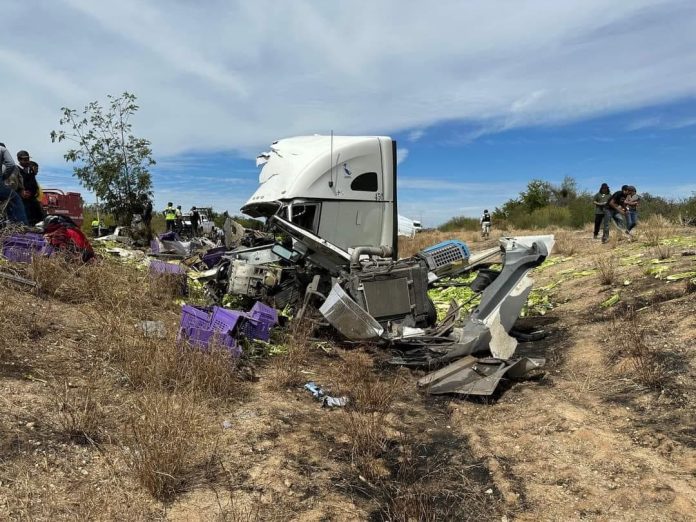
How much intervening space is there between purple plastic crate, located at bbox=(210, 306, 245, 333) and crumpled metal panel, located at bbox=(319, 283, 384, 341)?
955 millimetres

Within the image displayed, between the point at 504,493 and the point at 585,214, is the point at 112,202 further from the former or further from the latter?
the point at 585,214

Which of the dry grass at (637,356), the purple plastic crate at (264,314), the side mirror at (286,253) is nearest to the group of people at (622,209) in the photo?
the dry grass at (637,356)

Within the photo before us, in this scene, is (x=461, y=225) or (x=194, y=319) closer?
(x=194, y=319)

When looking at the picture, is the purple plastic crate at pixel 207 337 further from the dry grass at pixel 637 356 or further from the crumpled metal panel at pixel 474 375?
the dry grass at pixel 637 356

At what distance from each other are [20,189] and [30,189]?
1.80 ft

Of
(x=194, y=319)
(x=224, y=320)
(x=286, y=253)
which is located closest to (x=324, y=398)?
(x=224, y=320)

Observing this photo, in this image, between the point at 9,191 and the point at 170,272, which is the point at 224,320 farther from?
the point at 9,191

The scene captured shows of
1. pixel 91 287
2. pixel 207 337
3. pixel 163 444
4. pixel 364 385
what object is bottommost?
pixel 364 385

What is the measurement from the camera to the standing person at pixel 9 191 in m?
7.40

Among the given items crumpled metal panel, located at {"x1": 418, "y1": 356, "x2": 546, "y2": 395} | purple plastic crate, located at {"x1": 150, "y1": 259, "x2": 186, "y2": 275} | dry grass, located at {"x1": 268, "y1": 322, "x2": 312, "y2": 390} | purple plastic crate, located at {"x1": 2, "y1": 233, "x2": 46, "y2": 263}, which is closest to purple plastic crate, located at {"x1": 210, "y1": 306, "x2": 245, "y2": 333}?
dry grass, located at {"x1": 268, "y1": 322, "x2": 312, "y2": 390}

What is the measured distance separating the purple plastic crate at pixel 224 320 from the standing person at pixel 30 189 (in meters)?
5.30

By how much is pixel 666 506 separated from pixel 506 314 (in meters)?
3.08

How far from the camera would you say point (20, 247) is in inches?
245

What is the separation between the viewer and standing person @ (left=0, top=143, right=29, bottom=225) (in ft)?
24.3
